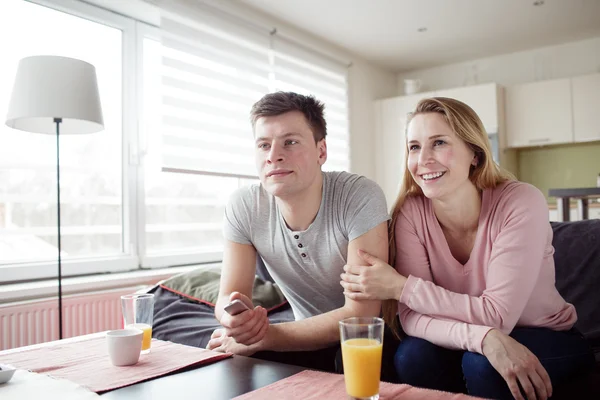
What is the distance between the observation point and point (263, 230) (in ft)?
5.44

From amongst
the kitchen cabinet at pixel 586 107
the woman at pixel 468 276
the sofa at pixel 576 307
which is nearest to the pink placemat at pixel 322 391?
the woman at pixel 468 276

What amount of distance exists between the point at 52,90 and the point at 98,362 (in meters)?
1.40

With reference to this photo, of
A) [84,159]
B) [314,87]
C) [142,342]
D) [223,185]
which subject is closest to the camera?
[142,342]

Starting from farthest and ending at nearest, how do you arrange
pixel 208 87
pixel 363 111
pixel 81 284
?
pixel 363 111
pixel 208 87
pixel 81 284

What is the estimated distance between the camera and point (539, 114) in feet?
15.4

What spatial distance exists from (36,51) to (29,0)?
275mm

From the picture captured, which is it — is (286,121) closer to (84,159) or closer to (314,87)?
(84,159)

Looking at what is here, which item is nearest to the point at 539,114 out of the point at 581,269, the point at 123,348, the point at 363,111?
the point at 363,111

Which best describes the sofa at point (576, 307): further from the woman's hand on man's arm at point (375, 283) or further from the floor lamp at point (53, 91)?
the floor lamp at point (53, 91)

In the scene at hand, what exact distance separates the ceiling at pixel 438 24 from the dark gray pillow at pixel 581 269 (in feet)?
8.27

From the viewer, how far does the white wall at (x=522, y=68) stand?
4.79 meters

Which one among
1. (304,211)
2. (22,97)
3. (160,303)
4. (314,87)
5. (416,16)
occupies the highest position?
(416,16)

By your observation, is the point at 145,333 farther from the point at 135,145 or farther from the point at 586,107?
the point at 586,107

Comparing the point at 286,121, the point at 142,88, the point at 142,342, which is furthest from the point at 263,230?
the point at 142,88
